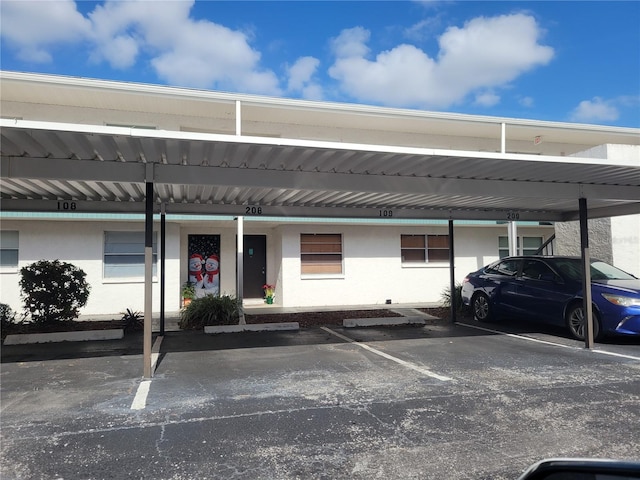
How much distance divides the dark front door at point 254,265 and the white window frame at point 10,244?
21.8ft

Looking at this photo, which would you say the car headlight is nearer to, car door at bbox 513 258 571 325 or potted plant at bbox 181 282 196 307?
car door at bbox 513 258 571 325

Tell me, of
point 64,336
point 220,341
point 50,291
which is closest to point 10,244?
point 50,291

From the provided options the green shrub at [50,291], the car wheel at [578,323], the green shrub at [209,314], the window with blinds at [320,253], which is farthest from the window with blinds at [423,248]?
the green shrub at [50,291]

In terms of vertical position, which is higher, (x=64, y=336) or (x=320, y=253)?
(x=320, y=253)

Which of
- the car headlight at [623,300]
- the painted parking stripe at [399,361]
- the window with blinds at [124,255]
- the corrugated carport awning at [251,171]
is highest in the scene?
the corrugated carport awning at [251,171]

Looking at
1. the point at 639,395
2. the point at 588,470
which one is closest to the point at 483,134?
the point at 639,395

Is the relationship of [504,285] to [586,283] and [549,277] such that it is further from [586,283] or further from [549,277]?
[586,283]

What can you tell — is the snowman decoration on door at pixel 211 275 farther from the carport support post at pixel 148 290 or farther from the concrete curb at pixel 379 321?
the carport support post at pixel 148 290

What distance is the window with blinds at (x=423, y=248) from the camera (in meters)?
17.0

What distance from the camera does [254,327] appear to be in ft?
34.8

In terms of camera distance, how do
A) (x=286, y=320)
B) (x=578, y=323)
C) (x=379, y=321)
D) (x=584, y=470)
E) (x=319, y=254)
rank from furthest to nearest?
(x=319, y=254) → (x=286, y=320) → (x=379, y=321) → (x=578, y=323) → (x=584, y=470)

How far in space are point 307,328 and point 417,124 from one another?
26.7 feet

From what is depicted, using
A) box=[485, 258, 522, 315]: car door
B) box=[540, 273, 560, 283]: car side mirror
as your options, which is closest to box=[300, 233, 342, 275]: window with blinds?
box=[485, 258, 522, 315]: car door

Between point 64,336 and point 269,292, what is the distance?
308 inches
